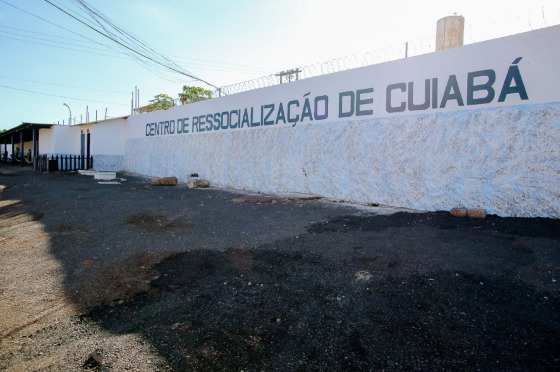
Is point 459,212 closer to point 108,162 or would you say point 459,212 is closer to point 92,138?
point 108,162

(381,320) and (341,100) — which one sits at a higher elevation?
(341,100)

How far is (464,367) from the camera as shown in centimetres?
211

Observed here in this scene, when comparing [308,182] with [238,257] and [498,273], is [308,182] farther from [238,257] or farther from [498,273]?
[498,273]

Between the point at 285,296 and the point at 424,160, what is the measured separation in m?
4.74

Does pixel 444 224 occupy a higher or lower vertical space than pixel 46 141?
lower

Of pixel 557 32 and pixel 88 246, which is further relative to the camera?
pixel 557 32

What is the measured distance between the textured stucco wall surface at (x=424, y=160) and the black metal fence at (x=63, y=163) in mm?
15472

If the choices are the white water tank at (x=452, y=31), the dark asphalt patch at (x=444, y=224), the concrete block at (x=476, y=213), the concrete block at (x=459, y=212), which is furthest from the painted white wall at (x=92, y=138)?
the concrete block at (x=476, y=213)

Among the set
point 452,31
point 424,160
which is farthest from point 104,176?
point 452,31

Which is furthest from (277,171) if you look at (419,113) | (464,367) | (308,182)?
(464,367)

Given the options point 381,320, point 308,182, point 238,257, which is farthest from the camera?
point 308,182

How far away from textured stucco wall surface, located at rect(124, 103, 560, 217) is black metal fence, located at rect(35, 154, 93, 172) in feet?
50.8

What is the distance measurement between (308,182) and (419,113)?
3352 millimetres

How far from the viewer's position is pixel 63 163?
2161cm
